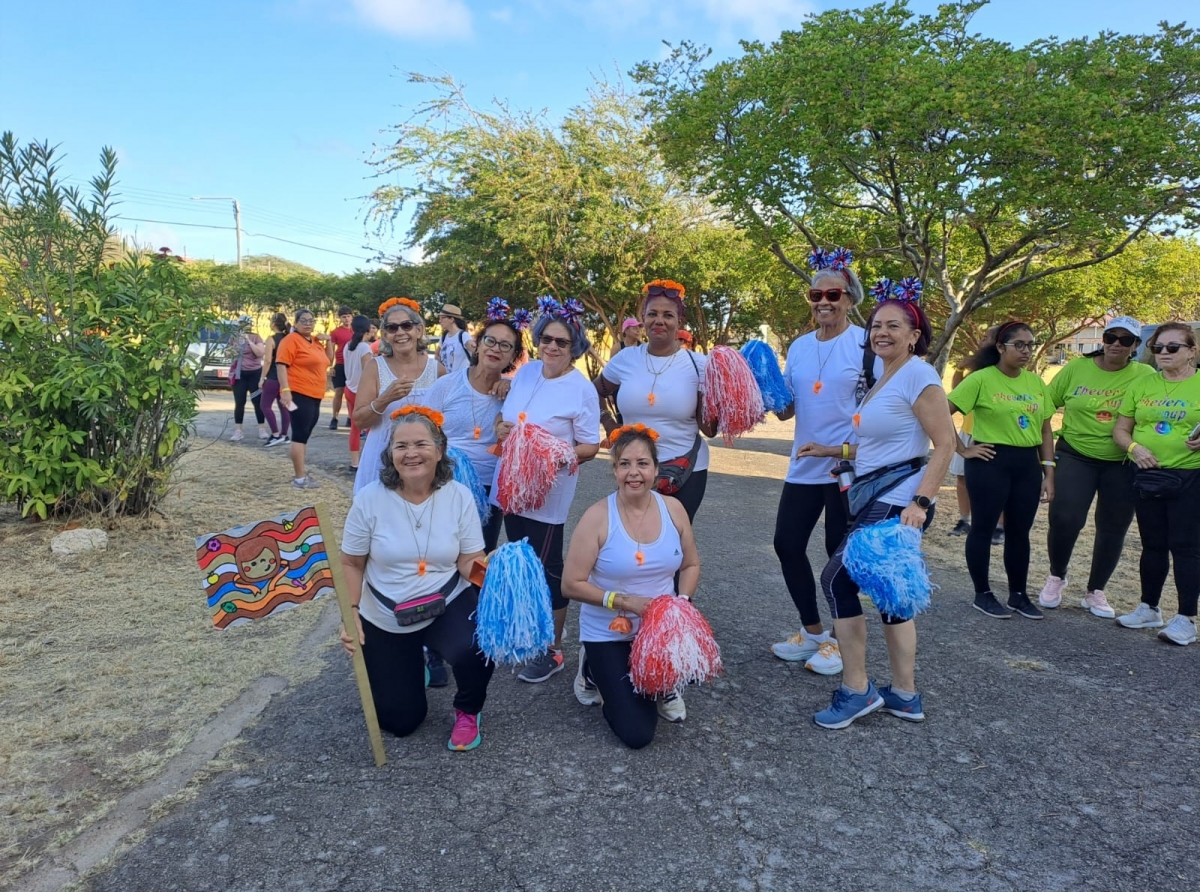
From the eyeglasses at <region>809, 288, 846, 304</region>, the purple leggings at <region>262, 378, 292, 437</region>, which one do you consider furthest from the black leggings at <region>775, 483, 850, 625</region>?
the purple leggings at <region>262, 378, 292, 437</region>

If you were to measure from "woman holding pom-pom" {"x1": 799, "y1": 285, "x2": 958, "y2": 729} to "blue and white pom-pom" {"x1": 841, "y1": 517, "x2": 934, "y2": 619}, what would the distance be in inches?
3.7

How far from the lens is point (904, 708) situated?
347 centimetres

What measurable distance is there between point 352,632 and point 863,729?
212 cm

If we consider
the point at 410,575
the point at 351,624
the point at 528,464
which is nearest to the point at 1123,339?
the point at 528,464

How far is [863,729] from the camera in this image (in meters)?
3.41

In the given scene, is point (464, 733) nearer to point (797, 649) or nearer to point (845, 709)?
point (845, 709)

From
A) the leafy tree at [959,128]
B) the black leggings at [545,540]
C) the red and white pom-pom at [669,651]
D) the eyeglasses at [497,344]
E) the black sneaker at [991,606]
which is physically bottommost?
the black sneaker at [991,606]

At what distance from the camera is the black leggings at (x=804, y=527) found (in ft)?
12.9

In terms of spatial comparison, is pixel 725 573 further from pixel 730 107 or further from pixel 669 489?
pixel 730 107

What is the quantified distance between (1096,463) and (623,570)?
3476 millimetres

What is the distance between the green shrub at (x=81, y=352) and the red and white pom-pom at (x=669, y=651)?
4.49 m

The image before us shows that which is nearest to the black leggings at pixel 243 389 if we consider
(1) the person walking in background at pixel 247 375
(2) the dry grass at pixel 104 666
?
(1) the person walking in background at pixel 247 375

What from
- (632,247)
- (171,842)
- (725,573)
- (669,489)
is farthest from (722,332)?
(171,842)

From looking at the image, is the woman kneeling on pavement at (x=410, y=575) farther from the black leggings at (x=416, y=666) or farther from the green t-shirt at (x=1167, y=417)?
the green t-shirt at (x=1167, y=417)
